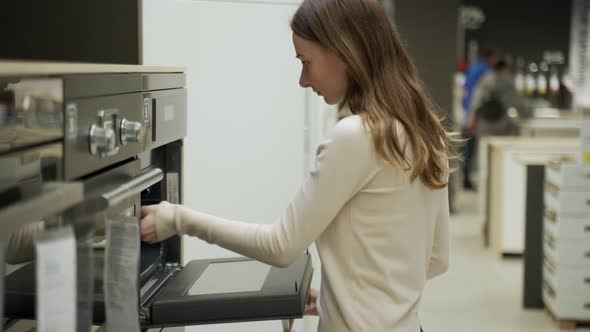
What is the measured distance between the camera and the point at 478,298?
19.4 ft

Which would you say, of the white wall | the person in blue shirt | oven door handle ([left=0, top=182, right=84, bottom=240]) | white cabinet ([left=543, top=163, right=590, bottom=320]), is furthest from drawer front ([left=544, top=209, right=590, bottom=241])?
the person in blue shirt

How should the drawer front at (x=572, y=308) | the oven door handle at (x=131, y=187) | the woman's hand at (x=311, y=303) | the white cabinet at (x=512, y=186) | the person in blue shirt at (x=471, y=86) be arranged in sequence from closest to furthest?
the oven door handle at (x=131, y=187) < the woman's hand at (x=311, y=303) < the drawer front at (x=572, y=308) < the white cabinet at (x=512, y=186) < the person in blue shirt at (x=471, y=86)

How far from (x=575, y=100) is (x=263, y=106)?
11.4 metres

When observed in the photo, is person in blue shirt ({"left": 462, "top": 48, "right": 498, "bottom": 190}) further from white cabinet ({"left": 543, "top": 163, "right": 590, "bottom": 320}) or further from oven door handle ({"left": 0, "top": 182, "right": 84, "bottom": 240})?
oven door handle ({"left": 0, "top": 182, "right": 84, "bottom": 240})

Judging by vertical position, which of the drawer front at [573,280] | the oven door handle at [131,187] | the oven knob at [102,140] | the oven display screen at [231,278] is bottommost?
the drawer front at [573,280]

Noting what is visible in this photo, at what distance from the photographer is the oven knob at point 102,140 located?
4.16ft

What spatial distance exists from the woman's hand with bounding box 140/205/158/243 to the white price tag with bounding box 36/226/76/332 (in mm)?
582

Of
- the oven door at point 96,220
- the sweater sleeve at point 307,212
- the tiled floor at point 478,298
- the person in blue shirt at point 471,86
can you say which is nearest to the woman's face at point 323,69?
the sweater sleeve at point 307,212

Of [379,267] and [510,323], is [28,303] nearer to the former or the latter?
[379,267]

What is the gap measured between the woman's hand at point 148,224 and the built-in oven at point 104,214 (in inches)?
2.9

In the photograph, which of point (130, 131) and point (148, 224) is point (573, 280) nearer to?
point (148, 224)

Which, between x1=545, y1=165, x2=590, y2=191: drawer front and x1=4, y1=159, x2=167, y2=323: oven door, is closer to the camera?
x1=4, y1=159, x2=167, y2=323: oven door

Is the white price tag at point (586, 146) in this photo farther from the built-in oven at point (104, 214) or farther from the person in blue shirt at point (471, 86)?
the person in blue shirt at point (471, 86)

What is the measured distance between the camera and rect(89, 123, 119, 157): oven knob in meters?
1.27
